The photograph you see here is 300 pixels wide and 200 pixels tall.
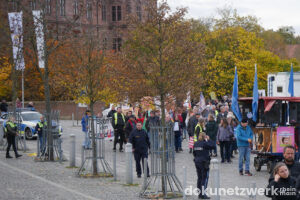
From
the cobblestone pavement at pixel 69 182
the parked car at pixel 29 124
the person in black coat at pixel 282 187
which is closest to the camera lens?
the person in black coat at pixel 282 187

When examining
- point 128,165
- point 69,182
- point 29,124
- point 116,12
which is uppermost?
point 116,12

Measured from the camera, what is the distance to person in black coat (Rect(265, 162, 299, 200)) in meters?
8.16

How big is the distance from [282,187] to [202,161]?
5.10 meters

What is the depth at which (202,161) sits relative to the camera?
521 inches

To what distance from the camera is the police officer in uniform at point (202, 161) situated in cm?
1322

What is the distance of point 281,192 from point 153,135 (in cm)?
578

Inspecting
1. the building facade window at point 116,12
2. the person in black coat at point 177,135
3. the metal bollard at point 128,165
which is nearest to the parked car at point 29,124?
the person in black coat at point 177,135

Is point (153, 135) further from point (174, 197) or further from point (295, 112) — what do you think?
point (295, 112)

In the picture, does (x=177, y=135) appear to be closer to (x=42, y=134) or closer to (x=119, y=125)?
(x=119, y=125)

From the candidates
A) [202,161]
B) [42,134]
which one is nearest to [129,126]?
[42,134]

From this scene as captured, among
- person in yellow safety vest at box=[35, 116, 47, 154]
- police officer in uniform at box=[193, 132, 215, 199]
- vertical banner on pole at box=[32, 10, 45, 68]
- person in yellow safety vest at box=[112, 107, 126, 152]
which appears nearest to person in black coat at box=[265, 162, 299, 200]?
police officer in uniform at box=[193, 132, 215, 199]

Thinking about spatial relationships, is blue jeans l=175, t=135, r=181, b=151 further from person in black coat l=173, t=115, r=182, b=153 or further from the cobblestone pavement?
the cobblestone pavement

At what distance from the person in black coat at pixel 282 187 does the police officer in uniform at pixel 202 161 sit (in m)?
4.99

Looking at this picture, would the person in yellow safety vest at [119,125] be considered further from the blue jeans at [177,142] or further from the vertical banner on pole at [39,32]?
the vertical banner on pole at [39,32]
